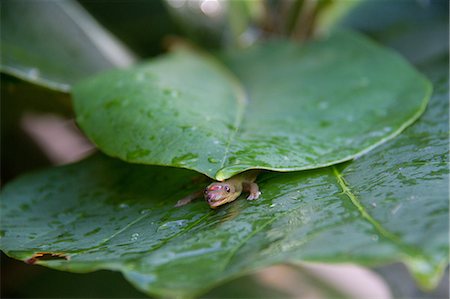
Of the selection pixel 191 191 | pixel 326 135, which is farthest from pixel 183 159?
pixel 326 135

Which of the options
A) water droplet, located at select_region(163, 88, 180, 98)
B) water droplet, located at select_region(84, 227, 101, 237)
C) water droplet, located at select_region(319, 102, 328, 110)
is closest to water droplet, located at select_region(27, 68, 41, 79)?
water droplet, located at select_region(163, 88, 180, 98)

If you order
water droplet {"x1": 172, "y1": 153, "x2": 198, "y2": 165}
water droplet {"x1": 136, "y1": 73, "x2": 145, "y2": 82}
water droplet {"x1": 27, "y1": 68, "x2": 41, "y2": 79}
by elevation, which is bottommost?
water droplet {"x1": 172, "y1": 153, "x2": 198, "y2": 165}

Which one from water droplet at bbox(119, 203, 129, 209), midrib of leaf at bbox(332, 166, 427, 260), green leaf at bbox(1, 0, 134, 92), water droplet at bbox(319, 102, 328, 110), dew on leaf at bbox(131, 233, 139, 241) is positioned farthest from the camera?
green leaf at bbox(1, 0, 134, 92)

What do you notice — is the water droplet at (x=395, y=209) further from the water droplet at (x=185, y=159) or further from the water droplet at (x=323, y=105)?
the water droplet at (x=323, y=105)

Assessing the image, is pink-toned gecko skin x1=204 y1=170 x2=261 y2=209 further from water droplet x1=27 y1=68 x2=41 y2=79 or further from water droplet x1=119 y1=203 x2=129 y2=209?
water droplet x1=27 y1=68 x2=41 y2=79

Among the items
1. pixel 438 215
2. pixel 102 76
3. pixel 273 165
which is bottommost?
pixel 438 215

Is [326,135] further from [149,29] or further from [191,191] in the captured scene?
[149,29]
